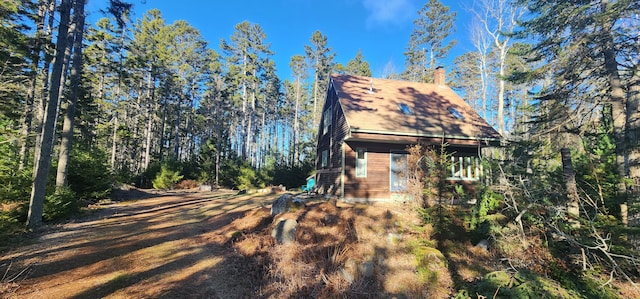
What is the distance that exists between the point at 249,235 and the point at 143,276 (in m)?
3.18

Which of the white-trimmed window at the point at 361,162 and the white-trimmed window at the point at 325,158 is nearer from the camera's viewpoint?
the white-trimmed window at the point at 361,162

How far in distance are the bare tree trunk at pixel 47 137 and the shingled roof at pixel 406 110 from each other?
10.3m

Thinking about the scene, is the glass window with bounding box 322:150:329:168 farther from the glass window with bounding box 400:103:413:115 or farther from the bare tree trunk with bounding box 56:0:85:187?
the bare tree trunk with bounding box 56:0:85:187

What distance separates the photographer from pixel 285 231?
7715mm

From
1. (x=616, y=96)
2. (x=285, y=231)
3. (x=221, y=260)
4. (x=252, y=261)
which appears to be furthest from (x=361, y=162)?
(x=616, y=96)

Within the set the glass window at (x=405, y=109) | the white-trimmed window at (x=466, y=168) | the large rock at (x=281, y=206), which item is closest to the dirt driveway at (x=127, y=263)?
the large rock at (x=281, y=206)

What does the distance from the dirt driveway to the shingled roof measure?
23.0ft

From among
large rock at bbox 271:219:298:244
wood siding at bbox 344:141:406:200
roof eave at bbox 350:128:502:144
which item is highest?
roof eave at bbox 350:128:502:144

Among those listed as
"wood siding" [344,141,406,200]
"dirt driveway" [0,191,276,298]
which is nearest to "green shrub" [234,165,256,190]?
"wood siding" [344,141,406,200]

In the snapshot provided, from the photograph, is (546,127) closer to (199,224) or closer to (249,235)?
(249,235)

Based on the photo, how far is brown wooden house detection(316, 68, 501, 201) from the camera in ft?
40.7

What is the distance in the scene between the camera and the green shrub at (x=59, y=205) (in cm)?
870

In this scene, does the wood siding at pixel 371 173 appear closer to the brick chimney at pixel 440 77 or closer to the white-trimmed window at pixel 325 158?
the white-trimmed window at pixel 325 158

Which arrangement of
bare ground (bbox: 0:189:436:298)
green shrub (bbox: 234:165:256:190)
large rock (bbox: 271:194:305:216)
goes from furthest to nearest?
green shrub (bbox: 234:165:256:190), large rock (bbox: 271:194:305:216), bare ground (bbox: 0:189:436:298)
